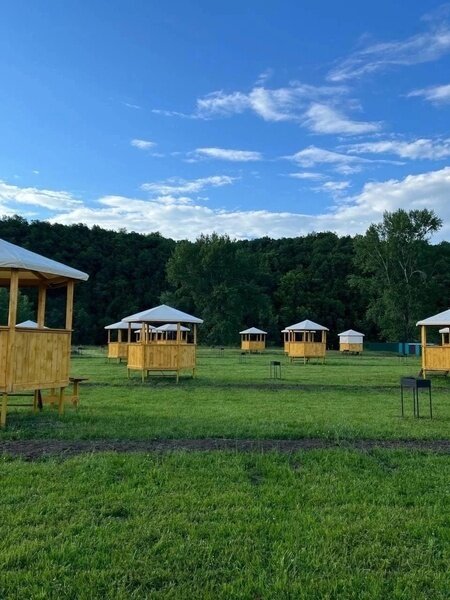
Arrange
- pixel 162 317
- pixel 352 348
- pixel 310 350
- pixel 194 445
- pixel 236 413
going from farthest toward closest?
1. pixel 352 348
2. pixel 310 350
3. pixel 162 317
4. pixel 236 413
5. pixel 194 445

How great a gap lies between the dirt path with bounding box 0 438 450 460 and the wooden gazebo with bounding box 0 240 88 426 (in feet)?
5.48

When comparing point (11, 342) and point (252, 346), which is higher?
point (252, 346)

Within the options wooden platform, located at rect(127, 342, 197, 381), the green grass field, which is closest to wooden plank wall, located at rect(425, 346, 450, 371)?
wooden platform, located at rect(127, 342, 197, 381)

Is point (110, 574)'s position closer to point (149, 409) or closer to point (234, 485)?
point (234, 485)

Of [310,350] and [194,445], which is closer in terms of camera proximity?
[194,445]

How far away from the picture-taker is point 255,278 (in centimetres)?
6391

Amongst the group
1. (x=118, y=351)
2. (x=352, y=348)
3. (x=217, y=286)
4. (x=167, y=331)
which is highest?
(x=217, y=286)

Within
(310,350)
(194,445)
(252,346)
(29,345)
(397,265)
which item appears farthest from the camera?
(397,265)

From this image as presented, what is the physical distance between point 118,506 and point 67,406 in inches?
265

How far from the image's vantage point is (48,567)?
10.4ft

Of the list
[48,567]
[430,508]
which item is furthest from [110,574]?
[430,508]

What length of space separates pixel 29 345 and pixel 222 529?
5827 mm

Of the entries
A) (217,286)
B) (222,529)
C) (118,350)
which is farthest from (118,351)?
(217,286)

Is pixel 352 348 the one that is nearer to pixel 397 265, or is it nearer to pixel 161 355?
pixel 397 265
